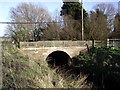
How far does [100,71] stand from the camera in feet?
31.0

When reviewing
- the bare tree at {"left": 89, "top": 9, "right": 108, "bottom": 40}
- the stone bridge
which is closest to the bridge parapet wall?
the stone bridge

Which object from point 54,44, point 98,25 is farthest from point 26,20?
point 98,25

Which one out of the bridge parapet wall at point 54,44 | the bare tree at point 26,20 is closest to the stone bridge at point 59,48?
the bridge parapet wall at point 54,44

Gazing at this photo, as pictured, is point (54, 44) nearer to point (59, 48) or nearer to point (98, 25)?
point (59, 48)

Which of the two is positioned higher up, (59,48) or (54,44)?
(54,44)

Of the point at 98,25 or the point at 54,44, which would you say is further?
the point at 98,25

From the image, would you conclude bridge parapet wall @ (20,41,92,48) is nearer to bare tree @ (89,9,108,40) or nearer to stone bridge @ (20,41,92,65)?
stone bridge @ (20,41,92,65)

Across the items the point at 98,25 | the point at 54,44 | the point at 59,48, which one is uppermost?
the point at 98,25

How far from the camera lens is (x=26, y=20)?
15.9 metres

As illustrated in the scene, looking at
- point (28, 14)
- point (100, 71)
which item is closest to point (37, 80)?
point (100, 71)

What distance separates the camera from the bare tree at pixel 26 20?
48.8 feet

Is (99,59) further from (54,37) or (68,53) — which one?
(54,37)

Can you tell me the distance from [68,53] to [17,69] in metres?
8.46

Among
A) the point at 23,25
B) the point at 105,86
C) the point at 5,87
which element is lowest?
the point at 105,86
